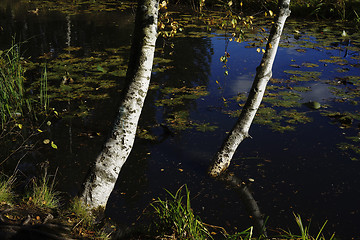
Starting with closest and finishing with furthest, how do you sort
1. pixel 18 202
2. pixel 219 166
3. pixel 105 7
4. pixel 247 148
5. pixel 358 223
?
1. pixel 18 202
2. pixel 358 223
3. pixel 219 166
4. pixel 247 148
5. pixel 105 7

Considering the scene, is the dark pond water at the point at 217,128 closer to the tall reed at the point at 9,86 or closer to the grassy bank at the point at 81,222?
the grassy bank at the point at 81,222

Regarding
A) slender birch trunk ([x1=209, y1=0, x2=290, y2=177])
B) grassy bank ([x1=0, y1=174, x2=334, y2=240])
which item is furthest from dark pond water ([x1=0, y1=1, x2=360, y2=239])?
grassy bank ([x1=0, y1=174, x2=334, y2=240])

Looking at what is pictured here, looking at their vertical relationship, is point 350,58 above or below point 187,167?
above

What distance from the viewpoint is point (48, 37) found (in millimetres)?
12820

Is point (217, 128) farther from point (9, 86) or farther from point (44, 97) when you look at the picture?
point (9, 86)

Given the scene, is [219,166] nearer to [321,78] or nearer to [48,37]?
[321,78]

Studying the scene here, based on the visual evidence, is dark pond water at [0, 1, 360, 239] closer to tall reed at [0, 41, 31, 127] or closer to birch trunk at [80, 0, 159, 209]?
birch trunk at [80, 0, 159, 209]

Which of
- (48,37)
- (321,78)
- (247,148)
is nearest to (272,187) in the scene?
(247,148)

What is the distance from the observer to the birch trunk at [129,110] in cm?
368

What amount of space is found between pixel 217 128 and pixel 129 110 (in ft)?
10.5

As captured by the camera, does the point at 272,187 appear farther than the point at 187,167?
No

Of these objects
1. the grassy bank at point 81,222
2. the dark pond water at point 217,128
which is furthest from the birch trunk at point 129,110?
the dark pond water at point 217,128

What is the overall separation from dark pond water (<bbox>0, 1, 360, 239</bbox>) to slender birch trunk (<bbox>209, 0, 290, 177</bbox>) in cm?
30

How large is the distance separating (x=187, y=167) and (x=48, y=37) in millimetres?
9240
